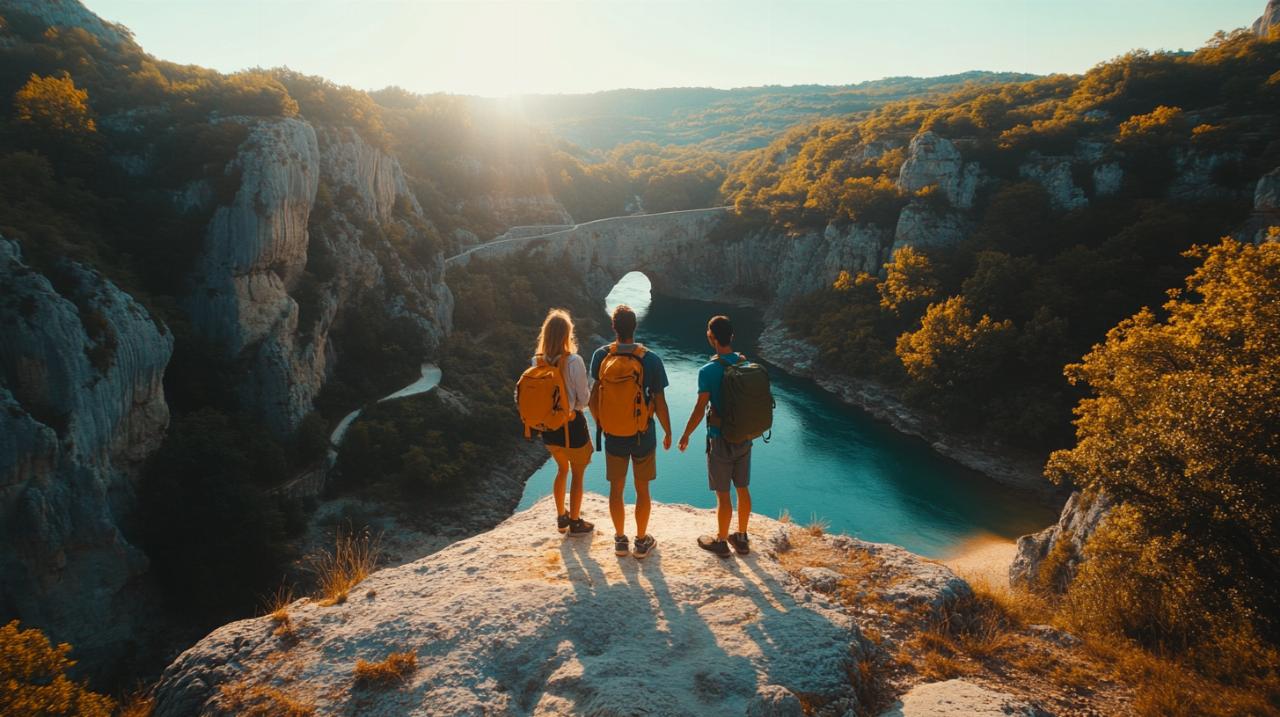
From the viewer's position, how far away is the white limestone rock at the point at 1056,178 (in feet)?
120

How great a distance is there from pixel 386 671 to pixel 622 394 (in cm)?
301

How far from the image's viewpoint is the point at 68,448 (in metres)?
13.4

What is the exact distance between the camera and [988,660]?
538 centimetres

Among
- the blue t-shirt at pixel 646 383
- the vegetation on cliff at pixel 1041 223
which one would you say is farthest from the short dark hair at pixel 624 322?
the vegetation on cliff at pixel 1041 223

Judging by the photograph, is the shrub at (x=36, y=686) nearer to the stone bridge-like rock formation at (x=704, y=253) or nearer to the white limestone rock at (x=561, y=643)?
the white limestone rock at (x=561, y=643)

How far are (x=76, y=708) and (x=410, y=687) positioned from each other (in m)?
3.30

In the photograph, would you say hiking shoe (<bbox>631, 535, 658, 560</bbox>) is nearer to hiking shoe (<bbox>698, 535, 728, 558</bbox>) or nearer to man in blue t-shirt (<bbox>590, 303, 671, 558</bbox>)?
man in blue t-shirt (<bbox>590, 303, 671, 558</bbox>)

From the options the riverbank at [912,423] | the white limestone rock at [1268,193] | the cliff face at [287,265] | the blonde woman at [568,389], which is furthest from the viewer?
the white limestone rock at [1268,193]

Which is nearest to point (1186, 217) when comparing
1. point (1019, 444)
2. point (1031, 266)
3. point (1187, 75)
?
point (1031, 266)

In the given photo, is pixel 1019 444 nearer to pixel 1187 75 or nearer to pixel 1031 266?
pixel 1031 266

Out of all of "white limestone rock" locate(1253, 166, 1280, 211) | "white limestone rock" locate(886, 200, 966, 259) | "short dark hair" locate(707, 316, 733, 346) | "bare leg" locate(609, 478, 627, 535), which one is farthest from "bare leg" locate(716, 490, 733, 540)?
"white limestone rock" locate(886, 200, 966, 259)

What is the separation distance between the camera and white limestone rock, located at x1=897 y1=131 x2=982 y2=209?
41.1 metres

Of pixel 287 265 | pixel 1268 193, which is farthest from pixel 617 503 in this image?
pixel 1268 193

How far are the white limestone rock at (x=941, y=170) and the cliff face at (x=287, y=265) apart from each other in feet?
114
